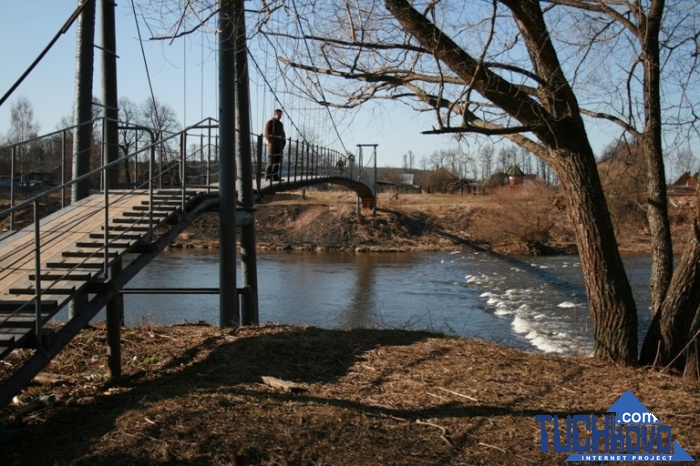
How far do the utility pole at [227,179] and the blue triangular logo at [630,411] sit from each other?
3.83 meters

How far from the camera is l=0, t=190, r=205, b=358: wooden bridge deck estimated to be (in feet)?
14.4

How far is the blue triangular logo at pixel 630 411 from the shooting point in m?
4.01

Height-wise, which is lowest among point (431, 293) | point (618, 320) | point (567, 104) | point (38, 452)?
point (431, 293)

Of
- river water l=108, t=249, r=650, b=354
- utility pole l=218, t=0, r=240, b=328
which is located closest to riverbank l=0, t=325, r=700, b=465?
utility pole l=218, t=0, r=240, b=328

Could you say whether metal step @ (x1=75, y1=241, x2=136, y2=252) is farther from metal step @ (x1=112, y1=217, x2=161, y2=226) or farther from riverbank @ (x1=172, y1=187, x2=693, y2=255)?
riverbank @ (x1=172, y1=187, x2=693, y2=255)

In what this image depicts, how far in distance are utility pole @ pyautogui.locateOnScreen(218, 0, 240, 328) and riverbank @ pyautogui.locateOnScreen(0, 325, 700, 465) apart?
1.23 m

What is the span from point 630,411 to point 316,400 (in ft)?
5.92

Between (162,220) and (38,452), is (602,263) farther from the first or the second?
(38,452)

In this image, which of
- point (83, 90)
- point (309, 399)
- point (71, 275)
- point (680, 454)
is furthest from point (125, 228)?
point (680, 454)

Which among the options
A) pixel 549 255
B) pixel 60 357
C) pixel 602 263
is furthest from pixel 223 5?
pixel 549 255

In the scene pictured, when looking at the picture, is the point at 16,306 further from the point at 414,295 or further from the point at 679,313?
the point at 414,295

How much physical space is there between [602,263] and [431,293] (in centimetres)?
1410

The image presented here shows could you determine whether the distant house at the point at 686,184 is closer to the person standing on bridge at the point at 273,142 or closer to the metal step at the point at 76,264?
the metal step at the point at 76,264

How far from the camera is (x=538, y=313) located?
15.7 metres
